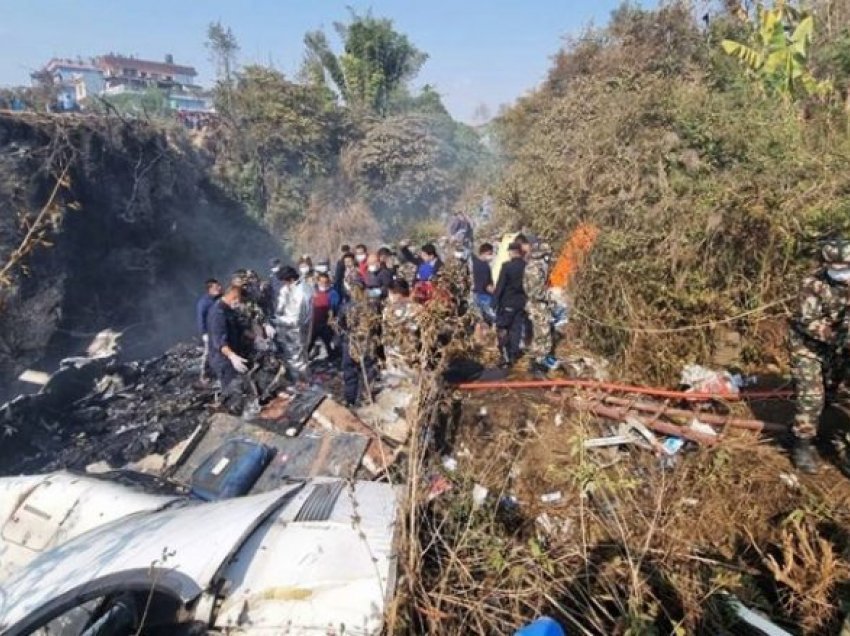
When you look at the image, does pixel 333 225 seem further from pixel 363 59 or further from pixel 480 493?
pixel 480 493

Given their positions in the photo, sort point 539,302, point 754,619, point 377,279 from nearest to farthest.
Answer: point 754,619 < point 539,302 < point 377,279

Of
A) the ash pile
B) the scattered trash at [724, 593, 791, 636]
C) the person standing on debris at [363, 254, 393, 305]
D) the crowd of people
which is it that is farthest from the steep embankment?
the scattered trash at [724, 593, 791, 636]

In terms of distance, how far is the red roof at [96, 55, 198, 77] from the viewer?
6450cm

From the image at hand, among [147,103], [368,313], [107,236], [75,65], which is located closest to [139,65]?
[75,65]

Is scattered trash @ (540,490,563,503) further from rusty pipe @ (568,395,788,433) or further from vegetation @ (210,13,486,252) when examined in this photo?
vegetation @ (210,13,486,252)

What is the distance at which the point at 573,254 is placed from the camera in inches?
303

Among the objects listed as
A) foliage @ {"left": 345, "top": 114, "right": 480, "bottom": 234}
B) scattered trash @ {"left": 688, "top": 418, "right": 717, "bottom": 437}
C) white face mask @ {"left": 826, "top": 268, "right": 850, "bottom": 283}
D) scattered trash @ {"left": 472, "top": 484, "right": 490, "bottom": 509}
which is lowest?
scattered trash @ {"left": 472, "top": 484, "right": 490, "bottom": 509}

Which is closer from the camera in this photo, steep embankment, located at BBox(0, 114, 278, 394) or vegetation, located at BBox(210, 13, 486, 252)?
steep embankment, located at BBox(0, 114, 278, 394)

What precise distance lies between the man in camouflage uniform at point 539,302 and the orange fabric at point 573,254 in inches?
35.8

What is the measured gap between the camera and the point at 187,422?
679 centimetres

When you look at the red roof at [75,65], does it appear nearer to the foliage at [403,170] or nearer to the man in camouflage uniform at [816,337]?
the foliage at [403,170]

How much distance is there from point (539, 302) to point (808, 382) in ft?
9.44

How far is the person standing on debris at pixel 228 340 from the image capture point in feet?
19.5

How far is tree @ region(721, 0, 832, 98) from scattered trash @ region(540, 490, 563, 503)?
7263 mm
